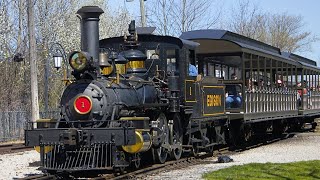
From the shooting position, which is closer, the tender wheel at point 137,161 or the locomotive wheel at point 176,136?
the tender wheel at point 137,161

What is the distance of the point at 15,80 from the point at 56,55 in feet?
45.3

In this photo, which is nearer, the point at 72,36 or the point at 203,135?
the point at 203,135

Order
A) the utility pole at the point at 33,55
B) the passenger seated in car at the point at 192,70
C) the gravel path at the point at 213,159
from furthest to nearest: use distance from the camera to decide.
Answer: the utility pole at the point at 33,55
the passenger seated in car at the point at 192,70
the gravel path at the point at 213,159

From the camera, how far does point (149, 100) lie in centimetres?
1288

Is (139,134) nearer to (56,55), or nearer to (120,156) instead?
(120,156)

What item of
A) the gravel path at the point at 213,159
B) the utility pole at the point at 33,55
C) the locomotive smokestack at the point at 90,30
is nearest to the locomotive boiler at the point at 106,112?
the locomotive smokestack at the point at 90,30

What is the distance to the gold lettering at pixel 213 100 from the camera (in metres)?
16.1

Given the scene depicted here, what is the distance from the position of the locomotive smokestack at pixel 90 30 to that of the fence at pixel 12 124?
48.7 ft

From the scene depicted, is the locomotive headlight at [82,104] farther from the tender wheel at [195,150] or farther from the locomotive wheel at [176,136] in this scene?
the tender wheel at [195,150]

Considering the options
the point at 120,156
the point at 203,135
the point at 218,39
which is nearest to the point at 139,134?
the point at 120,156

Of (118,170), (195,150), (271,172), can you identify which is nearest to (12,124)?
(195,150)

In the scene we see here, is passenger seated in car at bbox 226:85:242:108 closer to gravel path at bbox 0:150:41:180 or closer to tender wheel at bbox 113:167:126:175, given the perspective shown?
gravel path at bbox 0:150:41:180

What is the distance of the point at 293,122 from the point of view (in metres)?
27.6

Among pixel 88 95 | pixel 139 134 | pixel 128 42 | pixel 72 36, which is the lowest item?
pixel 139 134
